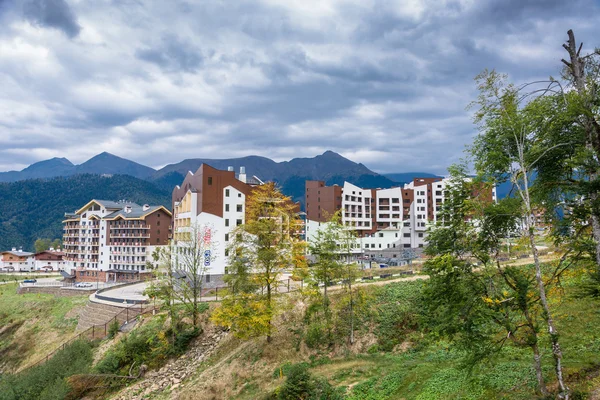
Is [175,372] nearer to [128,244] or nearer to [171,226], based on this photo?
[171,226]

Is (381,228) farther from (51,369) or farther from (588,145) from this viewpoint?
(588,145)

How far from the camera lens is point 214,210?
55.5 metres

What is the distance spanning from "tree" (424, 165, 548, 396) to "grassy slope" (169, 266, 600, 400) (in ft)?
4.52

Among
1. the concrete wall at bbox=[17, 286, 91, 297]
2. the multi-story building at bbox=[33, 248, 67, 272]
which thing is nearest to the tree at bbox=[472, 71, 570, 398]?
the concrete wall at bbox=[17, 286, 91, 297]

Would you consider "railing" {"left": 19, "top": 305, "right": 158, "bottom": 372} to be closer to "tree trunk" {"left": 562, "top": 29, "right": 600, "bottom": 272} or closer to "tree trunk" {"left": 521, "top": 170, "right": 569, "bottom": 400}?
"tree trunk" {"left": 521, "top": 170, "right": 569, "bottom": 400}

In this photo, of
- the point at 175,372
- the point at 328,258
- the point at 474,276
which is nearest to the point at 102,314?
the point at 175,372

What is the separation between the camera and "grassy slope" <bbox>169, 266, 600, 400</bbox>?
1443 cm

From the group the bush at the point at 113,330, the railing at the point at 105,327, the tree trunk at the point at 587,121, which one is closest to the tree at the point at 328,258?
the tree trunk at the point at 587,121

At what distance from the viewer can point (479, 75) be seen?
13.0 m

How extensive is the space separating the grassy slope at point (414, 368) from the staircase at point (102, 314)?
18843 mm

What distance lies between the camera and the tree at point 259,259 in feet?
86.3

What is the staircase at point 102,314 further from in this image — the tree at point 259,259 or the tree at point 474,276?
the tree at point 474,276

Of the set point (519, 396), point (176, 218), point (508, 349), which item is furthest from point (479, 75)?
point (176, 218)

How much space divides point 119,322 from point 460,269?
133ft
